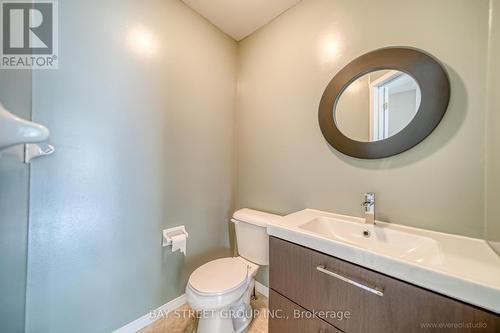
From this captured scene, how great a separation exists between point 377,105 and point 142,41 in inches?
61.9

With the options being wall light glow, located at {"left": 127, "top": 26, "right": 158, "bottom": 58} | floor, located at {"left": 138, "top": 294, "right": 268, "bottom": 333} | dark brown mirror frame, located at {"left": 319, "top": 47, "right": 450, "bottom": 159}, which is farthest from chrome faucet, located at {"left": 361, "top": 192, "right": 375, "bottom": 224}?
wall light glow, located at {"left": 127, "top": 26, "right": 158, "bottom": 58}

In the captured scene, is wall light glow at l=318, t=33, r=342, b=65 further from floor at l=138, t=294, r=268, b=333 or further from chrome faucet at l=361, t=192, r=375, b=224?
floor at l=138, t=294, r=268, b=333

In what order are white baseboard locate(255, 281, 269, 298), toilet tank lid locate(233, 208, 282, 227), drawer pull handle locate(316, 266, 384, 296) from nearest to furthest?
drawer pull handle locate(316, 266, 384, 296) → toilet tank lid locate(233, 208, 282, 227) → white baseboard locate(255, 281, 269, 298)

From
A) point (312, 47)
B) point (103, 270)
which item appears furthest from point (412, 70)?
point (103, 270)

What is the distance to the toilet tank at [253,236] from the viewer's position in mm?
1373

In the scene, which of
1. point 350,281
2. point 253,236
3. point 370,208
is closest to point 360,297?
point 350,281

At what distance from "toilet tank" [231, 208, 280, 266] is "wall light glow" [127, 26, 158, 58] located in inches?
53.7

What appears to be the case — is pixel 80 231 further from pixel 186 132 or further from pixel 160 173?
pixel 186 132

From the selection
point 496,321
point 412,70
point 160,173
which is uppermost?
point 412,70

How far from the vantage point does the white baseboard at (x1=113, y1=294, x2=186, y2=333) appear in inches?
47.3

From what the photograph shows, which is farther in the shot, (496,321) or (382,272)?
(382,272)

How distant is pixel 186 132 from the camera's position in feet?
4.85

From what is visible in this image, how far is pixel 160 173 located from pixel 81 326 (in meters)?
0.96

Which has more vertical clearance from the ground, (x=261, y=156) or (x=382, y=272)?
(x=261, y=156)
